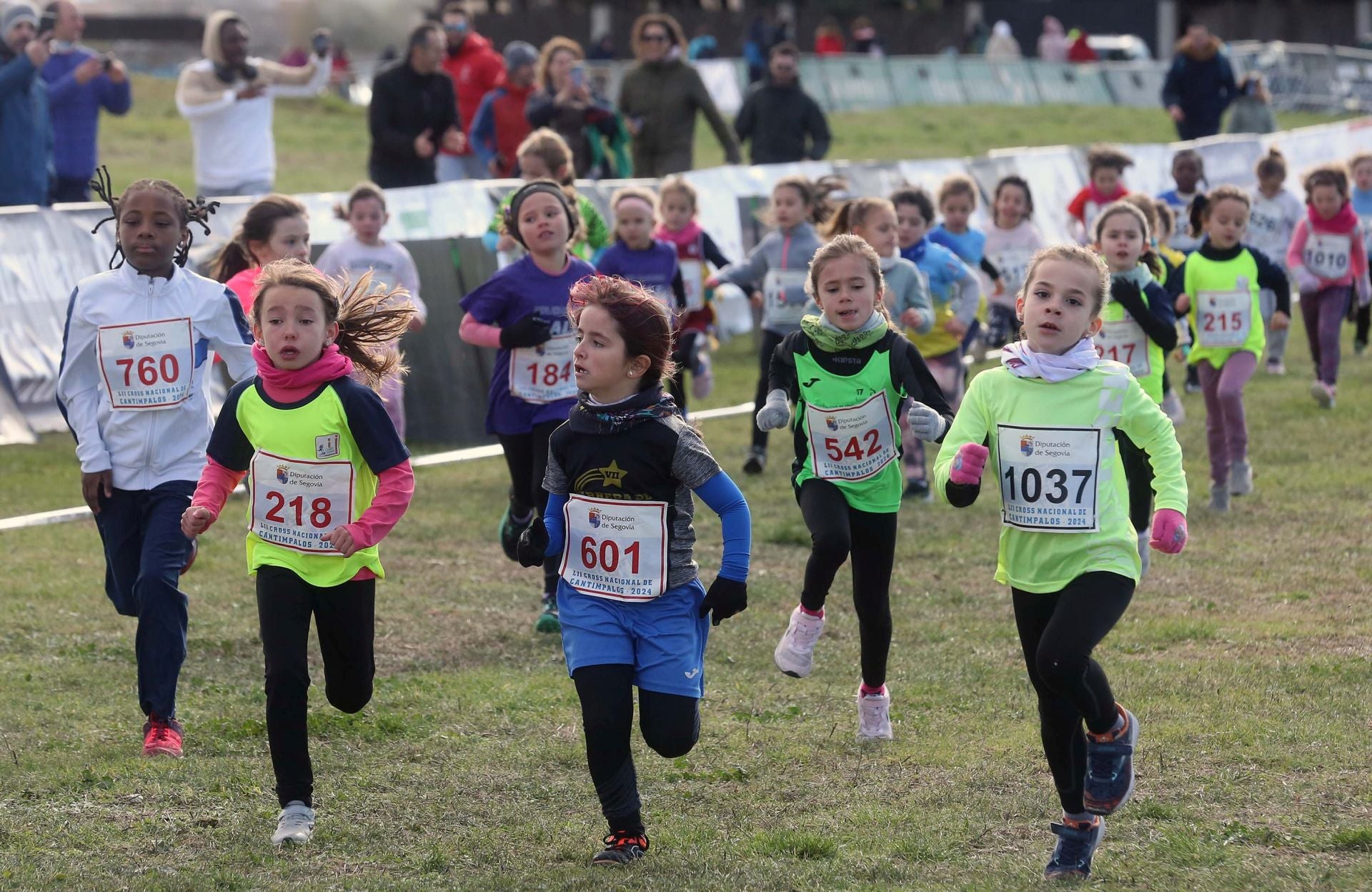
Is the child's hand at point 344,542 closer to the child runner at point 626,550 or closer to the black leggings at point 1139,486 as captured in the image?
the child runner at point 626,550

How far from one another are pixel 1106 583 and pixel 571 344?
3.72m

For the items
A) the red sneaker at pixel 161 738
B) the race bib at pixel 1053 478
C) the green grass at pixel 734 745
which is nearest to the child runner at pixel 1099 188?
the green grass at pixel 734 745

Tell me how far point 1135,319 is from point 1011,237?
17.2 feet

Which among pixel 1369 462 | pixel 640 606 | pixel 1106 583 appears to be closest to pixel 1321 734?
pixel 1106 583

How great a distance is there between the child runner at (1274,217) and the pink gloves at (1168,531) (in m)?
11.0

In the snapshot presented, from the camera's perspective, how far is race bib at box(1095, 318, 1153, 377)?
31.8 feet

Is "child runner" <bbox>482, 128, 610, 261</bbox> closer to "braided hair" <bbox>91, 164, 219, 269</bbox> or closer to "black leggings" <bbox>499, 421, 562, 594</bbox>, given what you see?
"black leggings" <bbox>499, 421, 562, 594</bbox>

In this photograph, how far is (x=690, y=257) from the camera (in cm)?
1352

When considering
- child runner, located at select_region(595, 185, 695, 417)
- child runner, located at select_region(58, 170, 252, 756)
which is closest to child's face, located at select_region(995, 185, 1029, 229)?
child runner, located at select_region(595, 185, 695, 417)

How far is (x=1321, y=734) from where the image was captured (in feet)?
22.5

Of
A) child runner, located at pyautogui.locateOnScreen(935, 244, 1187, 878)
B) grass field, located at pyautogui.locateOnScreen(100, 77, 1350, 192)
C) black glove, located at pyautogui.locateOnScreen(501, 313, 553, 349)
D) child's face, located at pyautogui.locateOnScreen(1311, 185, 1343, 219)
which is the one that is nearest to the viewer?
child runner, located at pyautogui.locateOnScreen(935, 244, 1187, 878)

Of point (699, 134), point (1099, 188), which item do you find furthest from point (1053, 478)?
point (699, 134)

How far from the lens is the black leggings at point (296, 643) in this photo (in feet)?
19.1

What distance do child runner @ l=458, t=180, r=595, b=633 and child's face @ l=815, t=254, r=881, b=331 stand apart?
1.78 m
